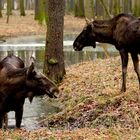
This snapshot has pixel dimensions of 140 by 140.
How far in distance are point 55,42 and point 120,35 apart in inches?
162

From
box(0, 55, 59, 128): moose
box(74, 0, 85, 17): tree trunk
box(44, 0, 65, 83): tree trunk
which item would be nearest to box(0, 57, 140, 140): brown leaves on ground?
box(44, 0, 65, 83): tree trunk

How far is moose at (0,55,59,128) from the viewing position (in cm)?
838

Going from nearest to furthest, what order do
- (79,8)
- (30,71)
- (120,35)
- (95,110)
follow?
(30,71)
(95,110)
(120,35)
(79,8)

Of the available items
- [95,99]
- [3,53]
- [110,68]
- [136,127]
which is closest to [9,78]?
[136,127]

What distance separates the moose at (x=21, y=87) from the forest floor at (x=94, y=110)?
0.52 meters

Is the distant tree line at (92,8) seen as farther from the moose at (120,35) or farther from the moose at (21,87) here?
the moose at (21,87)

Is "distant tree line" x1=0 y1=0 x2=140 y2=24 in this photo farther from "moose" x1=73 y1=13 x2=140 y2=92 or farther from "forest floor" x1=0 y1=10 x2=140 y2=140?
"forest floor" x1=0 y1=10 x2=140 y2=140

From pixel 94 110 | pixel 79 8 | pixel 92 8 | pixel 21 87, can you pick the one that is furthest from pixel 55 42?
pixel 79 8

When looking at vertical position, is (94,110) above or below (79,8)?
above

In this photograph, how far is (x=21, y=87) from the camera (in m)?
8.45

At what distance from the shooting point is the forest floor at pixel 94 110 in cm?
754

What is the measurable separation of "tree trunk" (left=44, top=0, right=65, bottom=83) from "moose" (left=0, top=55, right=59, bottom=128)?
21.3 ft

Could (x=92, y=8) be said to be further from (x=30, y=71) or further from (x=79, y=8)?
(x=79, y=8)

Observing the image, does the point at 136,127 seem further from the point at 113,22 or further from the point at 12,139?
the point at 113,22
